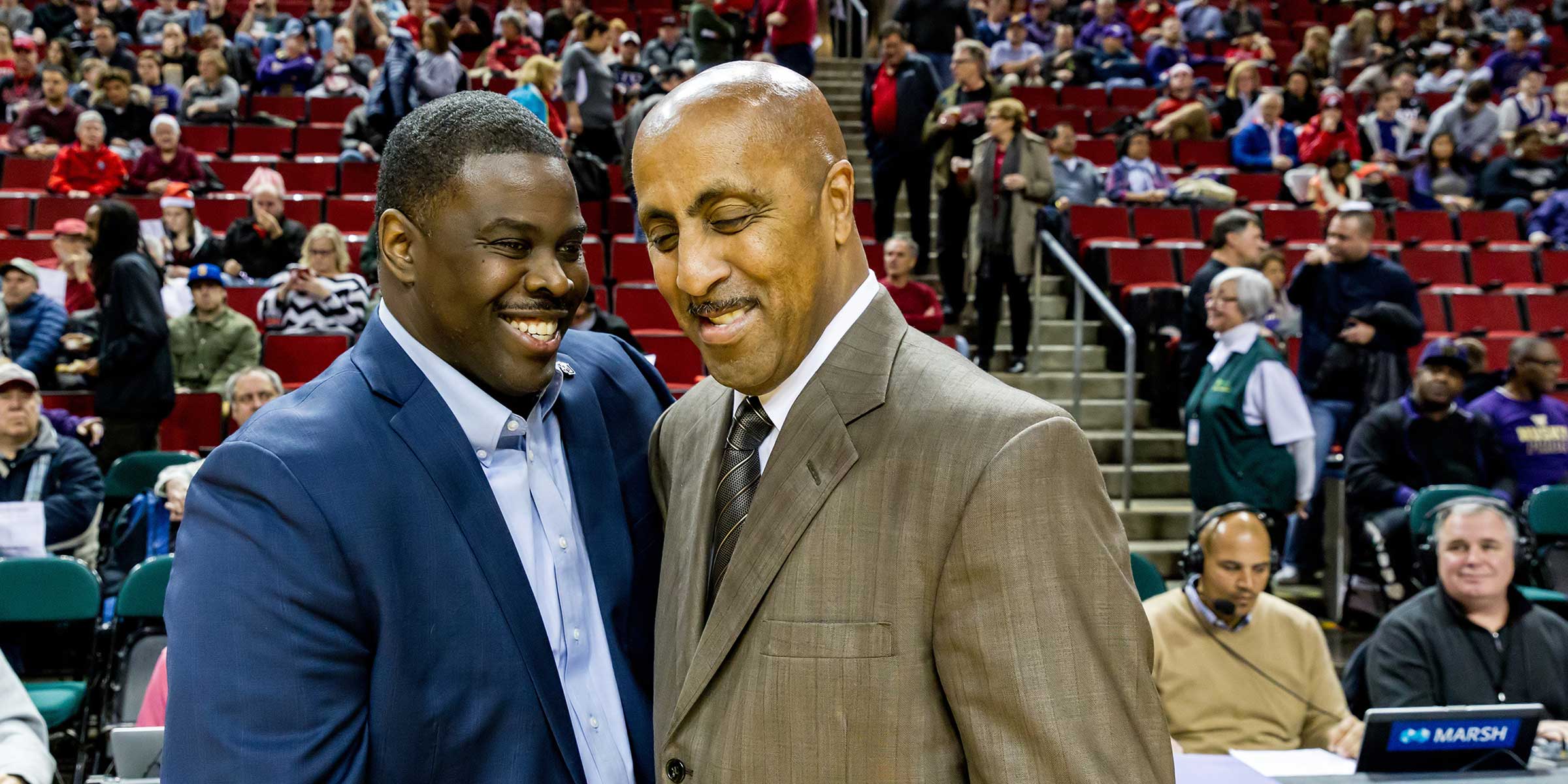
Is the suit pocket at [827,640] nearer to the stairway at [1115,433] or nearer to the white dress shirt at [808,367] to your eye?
the white dress shirt at [808,367]

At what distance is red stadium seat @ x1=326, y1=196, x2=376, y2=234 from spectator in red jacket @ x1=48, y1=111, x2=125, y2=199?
160cm

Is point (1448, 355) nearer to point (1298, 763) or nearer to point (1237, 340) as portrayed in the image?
point (1237, 340)

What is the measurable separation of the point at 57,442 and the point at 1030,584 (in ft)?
17.5

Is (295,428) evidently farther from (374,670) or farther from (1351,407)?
(1351,407)

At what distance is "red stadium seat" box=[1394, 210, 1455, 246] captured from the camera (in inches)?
419

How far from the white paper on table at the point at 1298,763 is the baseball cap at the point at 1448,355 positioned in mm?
3723

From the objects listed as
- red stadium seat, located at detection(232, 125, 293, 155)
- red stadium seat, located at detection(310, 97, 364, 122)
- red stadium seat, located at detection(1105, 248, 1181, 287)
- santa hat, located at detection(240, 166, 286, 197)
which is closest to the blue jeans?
red stadium seat, located at detection(1105, 248, 1181, 287)

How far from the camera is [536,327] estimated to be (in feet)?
5.32

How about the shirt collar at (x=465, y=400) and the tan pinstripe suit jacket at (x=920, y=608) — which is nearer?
the tan pinstripe suit jacket at (x=920, y=608)

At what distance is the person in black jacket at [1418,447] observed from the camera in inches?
254

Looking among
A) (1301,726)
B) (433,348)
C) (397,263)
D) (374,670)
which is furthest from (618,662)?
(1301,726)

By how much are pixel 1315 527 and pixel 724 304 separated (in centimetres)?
631

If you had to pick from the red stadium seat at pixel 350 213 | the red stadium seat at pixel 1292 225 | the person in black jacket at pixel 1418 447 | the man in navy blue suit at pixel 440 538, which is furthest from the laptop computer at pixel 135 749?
the red stadium seat at pixel 1292 225

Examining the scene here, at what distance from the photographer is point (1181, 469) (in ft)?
25.3
